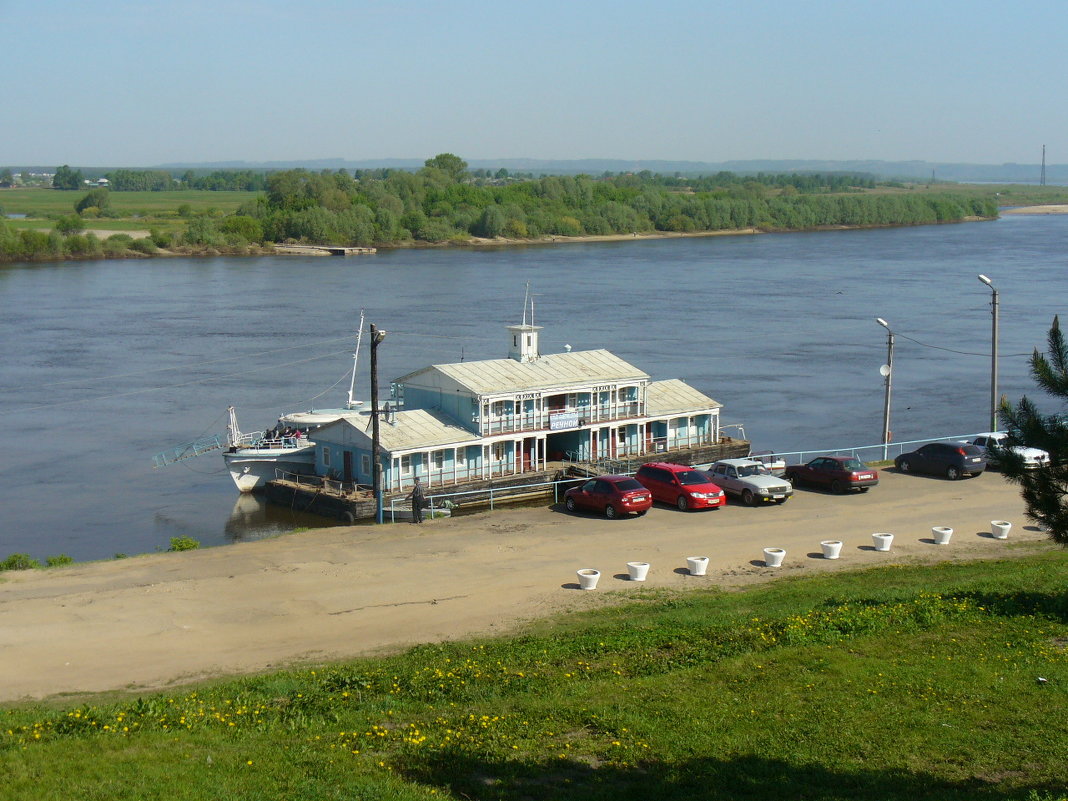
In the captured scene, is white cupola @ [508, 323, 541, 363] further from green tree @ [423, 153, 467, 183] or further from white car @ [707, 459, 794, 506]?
green tree @ [423, 153, 467, 183]

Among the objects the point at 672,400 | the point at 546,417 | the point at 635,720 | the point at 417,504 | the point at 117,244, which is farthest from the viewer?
the point at 117,244

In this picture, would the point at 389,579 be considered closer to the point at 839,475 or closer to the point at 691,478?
the point at 691,478

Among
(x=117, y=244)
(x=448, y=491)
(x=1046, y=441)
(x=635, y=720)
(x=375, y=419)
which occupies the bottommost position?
(x=448, y=491)

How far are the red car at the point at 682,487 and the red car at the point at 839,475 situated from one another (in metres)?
2.63

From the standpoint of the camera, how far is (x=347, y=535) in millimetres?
24234

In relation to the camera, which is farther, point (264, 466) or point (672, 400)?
point (672, 400)

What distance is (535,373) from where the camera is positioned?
37.1 m

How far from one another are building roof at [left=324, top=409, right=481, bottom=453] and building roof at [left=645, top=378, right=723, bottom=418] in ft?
23.0

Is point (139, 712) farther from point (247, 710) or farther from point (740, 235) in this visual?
point (740, 235)

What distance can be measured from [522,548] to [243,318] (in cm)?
5635

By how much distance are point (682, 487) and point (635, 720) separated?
1547 cm

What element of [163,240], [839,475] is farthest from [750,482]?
[163,240]

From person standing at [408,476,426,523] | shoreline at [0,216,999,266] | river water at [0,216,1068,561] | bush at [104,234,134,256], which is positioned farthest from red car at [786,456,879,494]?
bush at [104,234,134,256]

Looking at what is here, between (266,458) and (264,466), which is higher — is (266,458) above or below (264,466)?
above
